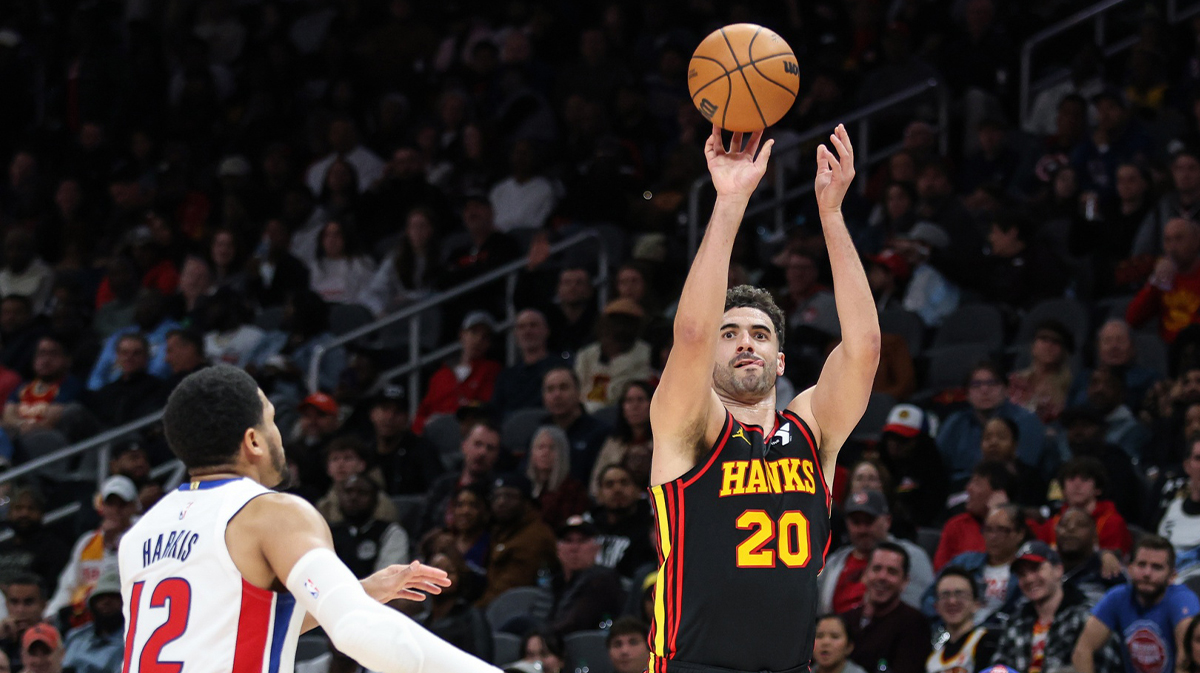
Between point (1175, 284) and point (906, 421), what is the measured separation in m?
2.39

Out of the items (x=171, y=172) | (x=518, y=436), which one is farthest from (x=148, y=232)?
(x=518, y=436)

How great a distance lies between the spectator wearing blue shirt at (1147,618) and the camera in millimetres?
8062

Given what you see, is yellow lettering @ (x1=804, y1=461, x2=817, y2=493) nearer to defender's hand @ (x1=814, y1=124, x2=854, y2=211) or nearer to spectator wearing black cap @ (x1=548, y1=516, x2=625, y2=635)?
defender's hand @ (x1=814, y1=124, x2=854, y2=211)

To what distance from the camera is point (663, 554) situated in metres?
5.07

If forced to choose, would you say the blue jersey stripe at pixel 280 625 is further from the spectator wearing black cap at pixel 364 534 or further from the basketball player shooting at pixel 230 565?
the spectator wearing black cap at pixel 364 534

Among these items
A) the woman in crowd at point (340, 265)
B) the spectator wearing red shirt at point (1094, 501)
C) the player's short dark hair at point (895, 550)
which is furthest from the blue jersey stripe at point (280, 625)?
the woman in crowd at point (340, 265)

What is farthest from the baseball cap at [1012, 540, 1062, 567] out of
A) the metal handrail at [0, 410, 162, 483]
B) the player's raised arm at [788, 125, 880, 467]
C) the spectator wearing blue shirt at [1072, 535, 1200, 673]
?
the metal handrail at [0, 410, 162, 483]

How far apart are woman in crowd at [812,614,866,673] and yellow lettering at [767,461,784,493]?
3.75m

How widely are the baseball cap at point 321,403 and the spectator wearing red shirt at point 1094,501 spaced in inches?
220

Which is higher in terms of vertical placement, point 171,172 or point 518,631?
point 171,172

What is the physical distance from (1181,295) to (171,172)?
1044cm

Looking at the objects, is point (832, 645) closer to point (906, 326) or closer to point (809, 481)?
point (809, 481)

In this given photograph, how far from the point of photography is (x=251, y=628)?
418 centimetres

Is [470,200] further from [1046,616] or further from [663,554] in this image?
[663,554]
